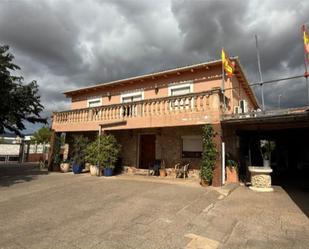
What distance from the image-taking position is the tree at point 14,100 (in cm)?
1038

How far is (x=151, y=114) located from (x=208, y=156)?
128 inches

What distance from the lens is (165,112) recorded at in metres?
9.24

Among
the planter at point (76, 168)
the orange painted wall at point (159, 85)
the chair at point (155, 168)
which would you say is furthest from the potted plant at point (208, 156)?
the planter at point (76, 168)

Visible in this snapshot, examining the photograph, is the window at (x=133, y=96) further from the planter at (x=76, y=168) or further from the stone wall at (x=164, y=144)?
the planter at (x=76, y=168)

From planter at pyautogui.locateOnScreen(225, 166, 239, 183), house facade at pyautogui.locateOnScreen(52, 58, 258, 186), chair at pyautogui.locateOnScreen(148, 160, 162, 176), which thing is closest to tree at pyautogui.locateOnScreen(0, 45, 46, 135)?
house facade at pyautogui.locateOnScreen(52, 58, 258, 186)

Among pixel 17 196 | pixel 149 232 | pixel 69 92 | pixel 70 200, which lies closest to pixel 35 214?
pixel 70 200

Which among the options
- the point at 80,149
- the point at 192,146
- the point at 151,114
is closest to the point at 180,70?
the point at 151,114

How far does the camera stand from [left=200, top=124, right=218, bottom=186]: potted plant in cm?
768

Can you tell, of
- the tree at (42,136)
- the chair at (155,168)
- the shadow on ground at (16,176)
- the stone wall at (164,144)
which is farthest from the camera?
the tree at (42,136)

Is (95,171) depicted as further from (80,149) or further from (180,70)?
(180,70)

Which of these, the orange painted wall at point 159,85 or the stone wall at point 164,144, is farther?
the stone wall at point 164,144

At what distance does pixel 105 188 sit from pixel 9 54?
30.7ft

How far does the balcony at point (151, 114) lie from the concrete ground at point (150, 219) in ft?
9.24

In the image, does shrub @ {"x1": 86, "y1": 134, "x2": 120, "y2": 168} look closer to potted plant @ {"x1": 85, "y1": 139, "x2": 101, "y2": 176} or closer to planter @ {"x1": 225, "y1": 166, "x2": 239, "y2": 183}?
potted plant @ {"x1": 85, "y1": 139, "x2": 101, "y2": 176}
